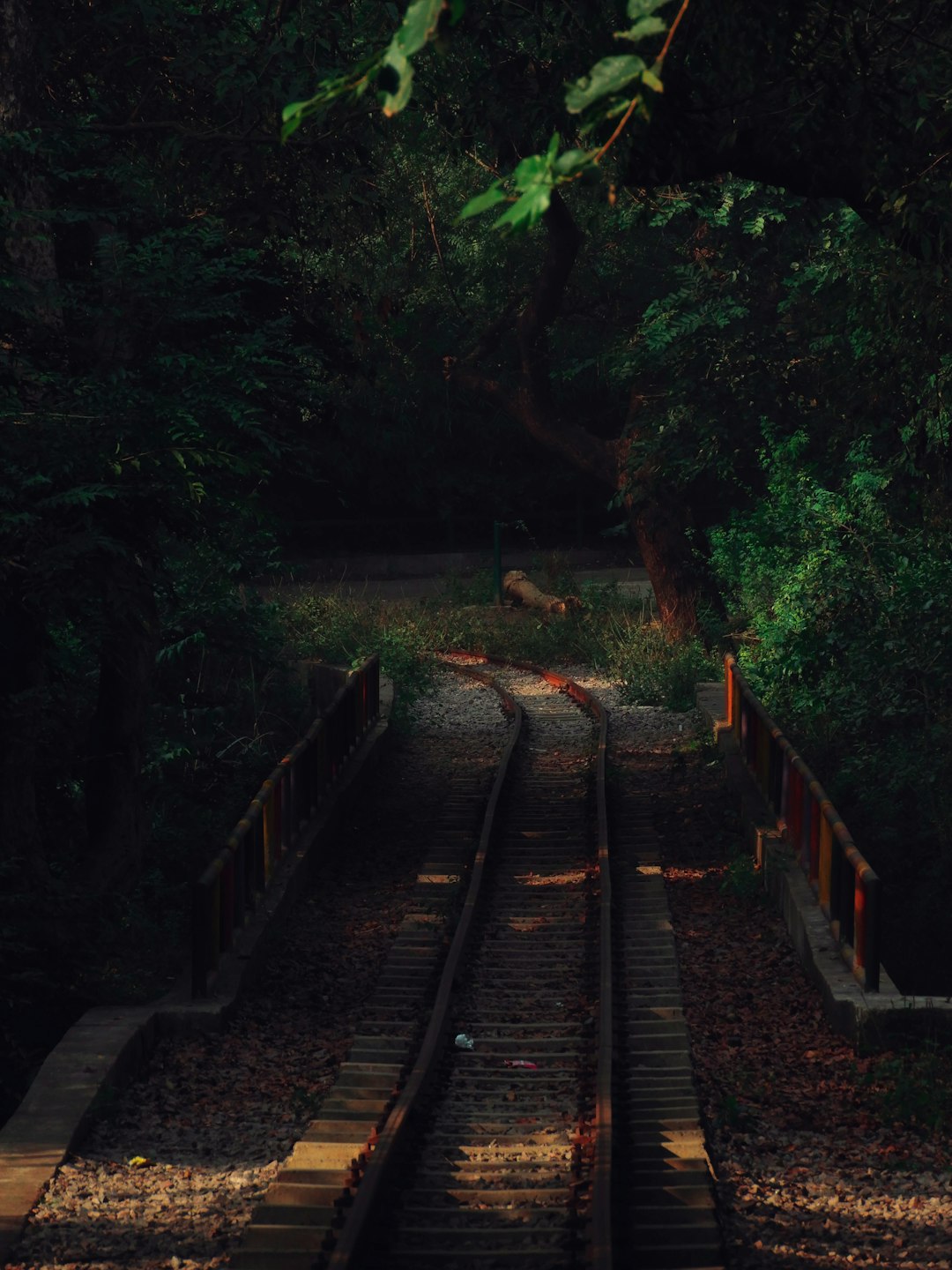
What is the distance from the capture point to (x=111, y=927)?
11945 millimetres

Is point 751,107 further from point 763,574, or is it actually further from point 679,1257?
point 763,574

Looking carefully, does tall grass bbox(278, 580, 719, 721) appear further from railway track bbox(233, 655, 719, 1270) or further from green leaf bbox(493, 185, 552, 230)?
green leaf bbox(493, 185, 552, 230)

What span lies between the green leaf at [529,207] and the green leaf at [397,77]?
0.43 metres

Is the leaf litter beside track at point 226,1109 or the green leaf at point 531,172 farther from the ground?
the green leaf at point 531,172

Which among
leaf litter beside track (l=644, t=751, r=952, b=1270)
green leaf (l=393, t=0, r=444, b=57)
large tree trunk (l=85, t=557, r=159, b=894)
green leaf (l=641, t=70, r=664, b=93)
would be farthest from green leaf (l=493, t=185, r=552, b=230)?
large tree trunk (l=85, t=557, r=159, b=894)

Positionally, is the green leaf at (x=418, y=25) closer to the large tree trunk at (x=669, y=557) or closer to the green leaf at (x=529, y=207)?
the green leaf at (x=529, y=207)

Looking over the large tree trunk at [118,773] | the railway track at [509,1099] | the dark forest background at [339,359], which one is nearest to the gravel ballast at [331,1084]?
the railway track at [509,1099]

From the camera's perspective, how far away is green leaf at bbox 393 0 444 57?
419 centimetres

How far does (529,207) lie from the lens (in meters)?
4.34

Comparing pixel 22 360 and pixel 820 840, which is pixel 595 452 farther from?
pixel 22 360

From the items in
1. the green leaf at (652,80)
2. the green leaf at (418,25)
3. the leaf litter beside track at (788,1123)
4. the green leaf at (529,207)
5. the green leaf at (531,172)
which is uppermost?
the green leaf at (418,25)

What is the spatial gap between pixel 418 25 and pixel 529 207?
0.54 metres

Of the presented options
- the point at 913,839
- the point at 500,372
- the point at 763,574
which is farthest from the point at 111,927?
the point at 500,372

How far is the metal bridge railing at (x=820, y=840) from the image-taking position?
10.2 m
